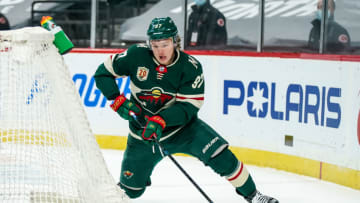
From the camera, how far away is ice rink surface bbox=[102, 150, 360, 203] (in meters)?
3.81

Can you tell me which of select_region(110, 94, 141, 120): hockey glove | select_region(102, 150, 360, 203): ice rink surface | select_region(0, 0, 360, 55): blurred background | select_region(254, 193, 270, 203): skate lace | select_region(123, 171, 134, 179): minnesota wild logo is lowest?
select_region(102, 150, 360, 203): ice rink surface

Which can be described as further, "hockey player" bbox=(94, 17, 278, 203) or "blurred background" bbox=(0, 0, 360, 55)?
"blurred background" bbox=(0, 0, 360, 55)

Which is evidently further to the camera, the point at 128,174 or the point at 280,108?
the point at 280,108

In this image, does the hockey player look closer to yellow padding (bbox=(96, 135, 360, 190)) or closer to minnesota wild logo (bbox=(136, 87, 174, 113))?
minnesota wild logo (bbox=(136, 87, 174, 113))

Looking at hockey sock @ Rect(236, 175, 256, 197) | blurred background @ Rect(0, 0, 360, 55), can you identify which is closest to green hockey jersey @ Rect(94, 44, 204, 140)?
hockey sock @ Rect(236, 175, 256, 197)

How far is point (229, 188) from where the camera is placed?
4.15m

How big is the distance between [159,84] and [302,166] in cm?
179

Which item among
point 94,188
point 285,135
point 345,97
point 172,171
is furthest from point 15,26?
point 94,188

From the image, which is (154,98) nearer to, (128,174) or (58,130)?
(128,174)

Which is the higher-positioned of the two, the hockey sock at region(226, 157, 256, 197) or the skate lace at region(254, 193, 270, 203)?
the hockey sock at region(226, 157, 256, 197)

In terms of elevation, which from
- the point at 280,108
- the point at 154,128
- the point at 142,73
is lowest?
the point at 280,108

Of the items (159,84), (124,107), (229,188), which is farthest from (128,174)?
(229,188)

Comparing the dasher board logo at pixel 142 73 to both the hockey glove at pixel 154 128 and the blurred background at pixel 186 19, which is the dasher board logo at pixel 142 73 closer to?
Answer: the hockey glove at pixel 154 128

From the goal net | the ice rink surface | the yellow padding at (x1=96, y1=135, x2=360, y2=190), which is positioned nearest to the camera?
the goal net
